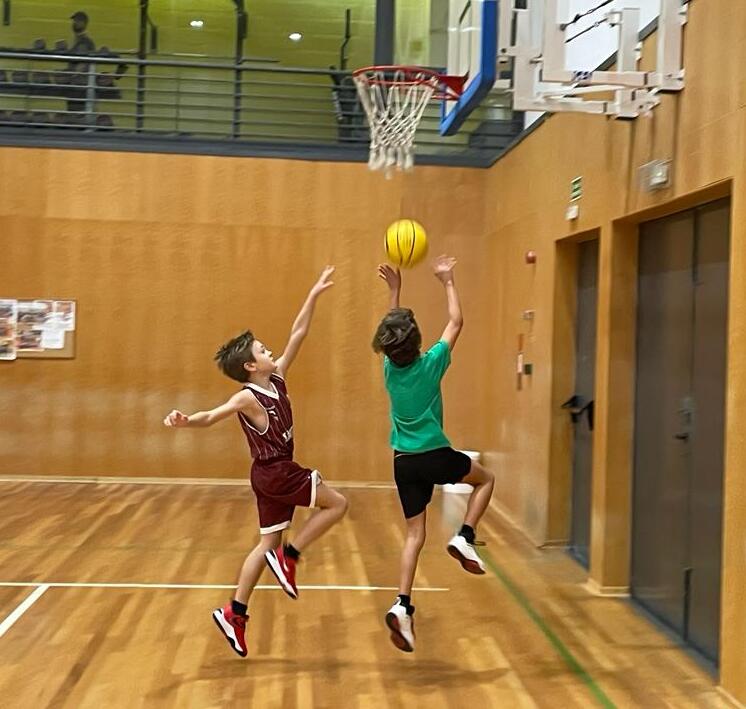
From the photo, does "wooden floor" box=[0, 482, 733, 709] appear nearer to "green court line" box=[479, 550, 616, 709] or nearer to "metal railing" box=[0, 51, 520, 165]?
"green court line" box=[479, 550, 616, 709]

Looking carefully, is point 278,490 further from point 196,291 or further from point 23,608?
point 196,291

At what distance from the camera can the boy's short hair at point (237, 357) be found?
4.11m

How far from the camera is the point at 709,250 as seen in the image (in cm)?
450

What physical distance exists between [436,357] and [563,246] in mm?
2698

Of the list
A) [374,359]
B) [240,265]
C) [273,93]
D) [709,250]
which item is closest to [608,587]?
[709,250]

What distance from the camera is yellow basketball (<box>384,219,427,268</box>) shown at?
5262mm

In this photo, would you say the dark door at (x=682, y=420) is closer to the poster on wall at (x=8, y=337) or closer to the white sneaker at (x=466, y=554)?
the white sneaker at (x=466, y=554)

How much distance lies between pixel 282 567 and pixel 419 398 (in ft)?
3.21

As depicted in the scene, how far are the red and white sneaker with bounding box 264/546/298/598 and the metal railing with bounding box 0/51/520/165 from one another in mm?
5464

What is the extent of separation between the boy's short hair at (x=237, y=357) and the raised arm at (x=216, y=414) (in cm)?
11

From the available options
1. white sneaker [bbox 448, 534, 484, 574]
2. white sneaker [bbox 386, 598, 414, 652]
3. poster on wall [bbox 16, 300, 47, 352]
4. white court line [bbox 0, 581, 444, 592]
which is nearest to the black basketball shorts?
white sneaker [bbox 448, 534, 484, 574]

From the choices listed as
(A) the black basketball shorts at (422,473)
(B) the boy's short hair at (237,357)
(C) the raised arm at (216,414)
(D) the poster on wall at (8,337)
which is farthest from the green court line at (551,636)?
(D) the poster on wall at (8,337)

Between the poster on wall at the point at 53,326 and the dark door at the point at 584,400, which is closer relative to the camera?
the dark door at the point at 584,400

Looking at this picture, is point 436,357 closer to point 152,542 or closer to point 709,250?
point 709,250
